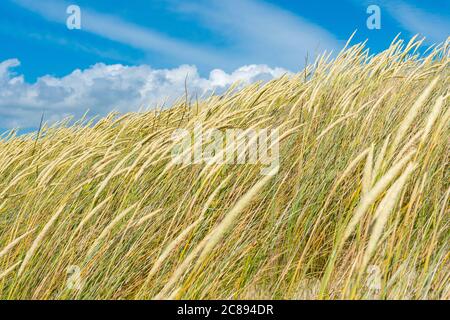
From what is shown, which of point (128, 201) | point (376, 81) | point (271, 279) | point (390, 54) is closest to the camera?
point (271, 279)

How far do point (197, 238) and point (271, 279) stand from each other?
28 cm

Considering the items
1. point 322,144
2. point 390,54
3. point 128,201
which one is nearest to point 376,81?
point 390,54

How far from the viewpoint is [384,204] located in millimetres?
978

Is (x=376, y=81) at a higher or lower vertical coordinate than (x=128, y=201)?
higher

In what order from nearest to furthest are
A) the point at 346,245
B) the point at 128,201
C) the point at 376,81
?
the point at 346,245
the point at 128,201
the point at 376,81
